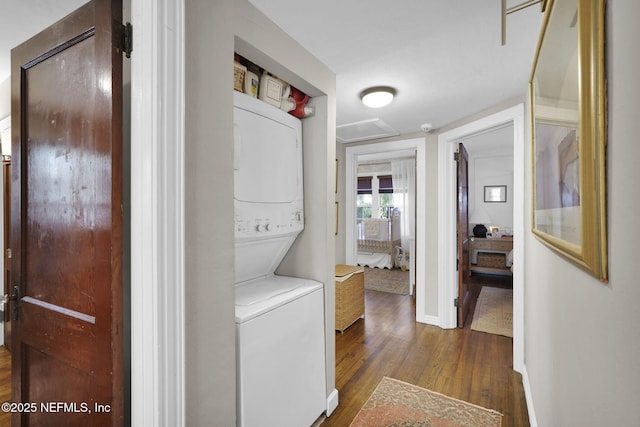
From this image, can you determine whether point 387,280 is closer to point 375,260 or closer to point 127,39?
point 375,260

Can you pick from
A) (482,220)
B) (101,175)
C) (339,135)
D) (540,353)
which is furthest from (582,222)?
(482,220)

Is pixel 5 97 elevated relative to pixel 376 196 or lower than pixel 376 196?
elevated

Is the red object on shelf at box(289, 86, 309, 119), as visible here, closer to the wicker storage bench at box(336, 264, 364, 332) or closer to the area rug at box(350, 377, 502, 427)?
the wicker storage bench at box(336, 264, 364, 332)

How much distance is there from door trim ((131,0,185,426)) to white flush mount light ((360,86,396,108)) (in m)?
1.55

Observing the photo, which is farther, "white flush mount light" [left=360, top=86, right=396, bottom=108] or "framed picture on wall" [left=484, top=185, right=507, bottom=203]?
"framed picture on wall" [left=484, top=185, right=507, bottom=203]

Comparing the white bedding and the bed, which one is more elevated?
the bed

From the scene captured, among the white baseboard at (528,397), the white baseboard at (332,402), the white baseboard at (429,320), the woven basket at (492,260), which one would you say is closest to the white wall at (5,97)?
the white baseboard at (332,402)

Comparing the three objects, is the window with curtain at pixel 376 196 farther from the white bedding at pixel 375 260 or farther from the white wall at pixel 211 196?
the white wall at pixel 211 196

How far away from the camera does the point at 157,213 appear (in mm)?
909

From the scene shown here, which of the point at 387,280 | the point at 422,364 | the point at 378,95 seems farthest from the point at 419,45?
the point at 387,280

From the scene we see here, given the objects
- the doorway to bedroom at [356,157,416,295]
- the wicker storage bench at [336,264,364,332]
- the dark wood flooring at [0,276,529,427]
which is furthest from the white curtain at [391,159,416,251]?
the wicker storage bench at [336,264,364,332]

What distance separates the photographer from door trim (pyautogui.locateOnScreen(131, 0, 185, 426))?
2.98ft

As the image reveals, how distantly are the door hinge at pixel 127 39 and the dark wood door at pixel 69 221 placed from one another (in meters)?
0.02

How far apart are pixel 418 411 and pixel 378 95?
7.32 ft
